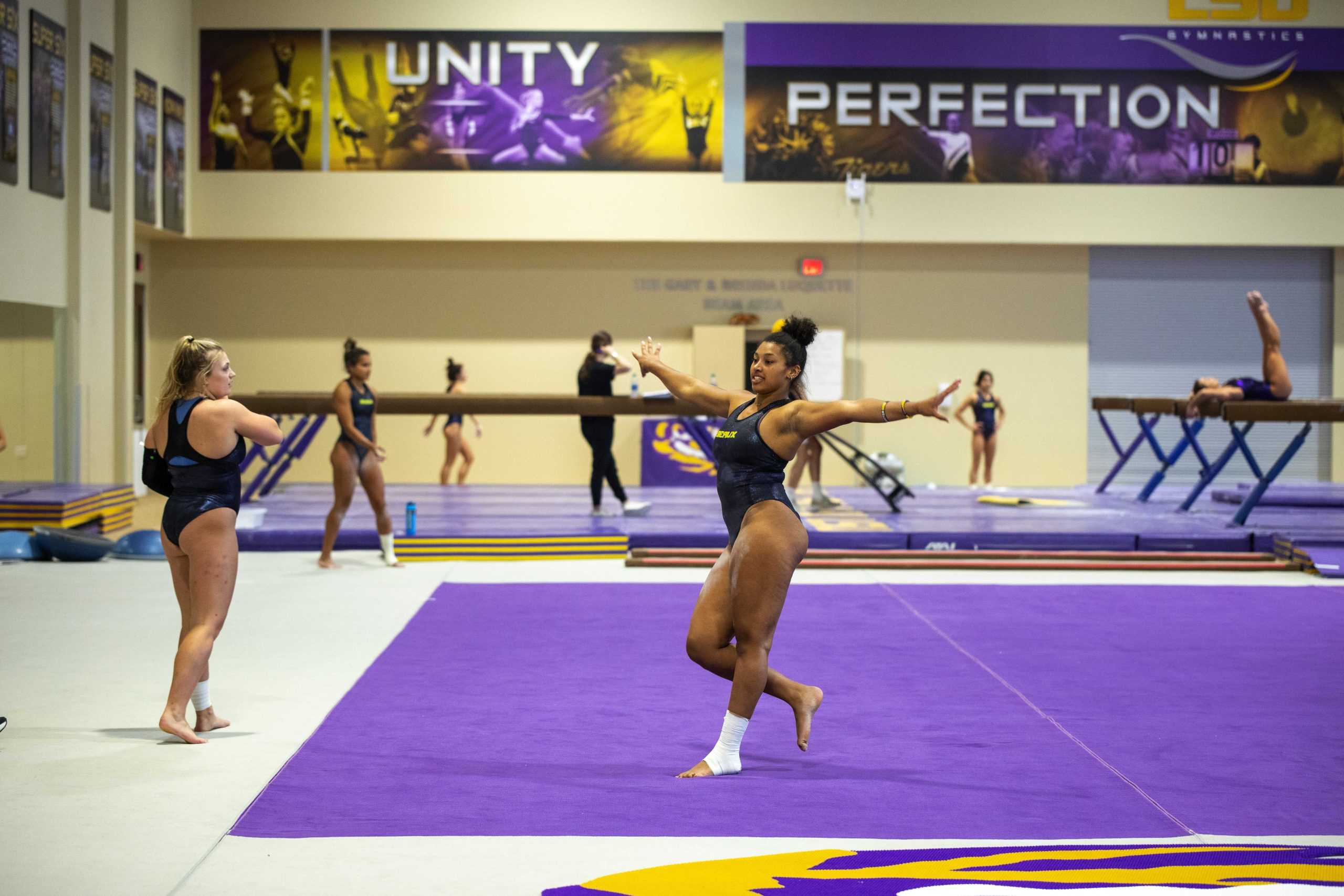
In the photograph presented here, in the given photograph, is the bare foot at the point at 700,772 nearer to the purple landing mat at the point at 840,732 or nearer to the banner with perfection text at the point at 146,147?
the purple landing mat at the point at 840,732

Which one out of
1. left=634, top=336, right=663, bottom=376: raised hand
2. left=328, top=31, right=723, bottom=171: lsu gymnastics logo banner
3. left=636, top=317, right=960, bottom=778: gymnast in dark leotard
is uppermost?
left=328, top=31, right=723, bottom=171: lsu gymnastics logo banner

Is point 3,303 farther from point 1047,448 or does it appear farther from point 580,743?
point 1047,448

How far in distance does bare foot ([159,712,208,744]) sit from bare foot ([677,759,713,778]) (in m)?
1.96

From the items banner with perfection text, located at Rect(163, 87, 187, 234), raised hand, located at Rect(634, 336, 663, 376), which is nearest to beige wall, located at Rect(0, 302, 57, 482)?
banner with perfection text, located at Rect(163, 87, 187, 234)

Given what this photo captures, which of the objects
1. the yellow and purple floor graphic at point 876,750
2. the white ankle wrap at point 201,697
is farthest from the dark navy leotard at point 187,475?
the yellow and purple floor graphic at point 876,750

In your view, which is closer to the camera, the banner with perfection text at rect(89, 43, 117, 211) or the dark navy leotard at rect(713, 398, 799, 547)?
the dark navy leotard at rect(713, 398, 799, 547)

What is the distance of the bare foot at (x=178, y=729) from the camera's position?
16.6 ft

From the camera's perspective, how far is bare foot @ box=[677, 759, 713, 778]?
473cm

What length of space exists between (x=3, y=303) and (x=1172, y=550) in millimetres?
10948

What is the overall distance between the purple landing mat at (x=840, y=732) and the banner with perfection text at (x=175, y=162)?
367 inches

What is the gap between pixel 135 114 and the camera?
1439 centimetres

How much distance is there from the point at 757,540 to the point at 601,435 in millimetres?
7958

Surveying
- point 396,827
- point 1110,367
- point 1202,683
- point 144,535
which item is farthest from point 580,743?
point 1110,367

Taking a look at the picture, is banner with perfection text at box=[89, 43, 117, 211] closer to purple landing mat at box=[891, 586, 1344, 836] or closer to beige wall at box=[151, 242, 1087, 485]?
beige wall at box=[151, 242, 1087, 485]
